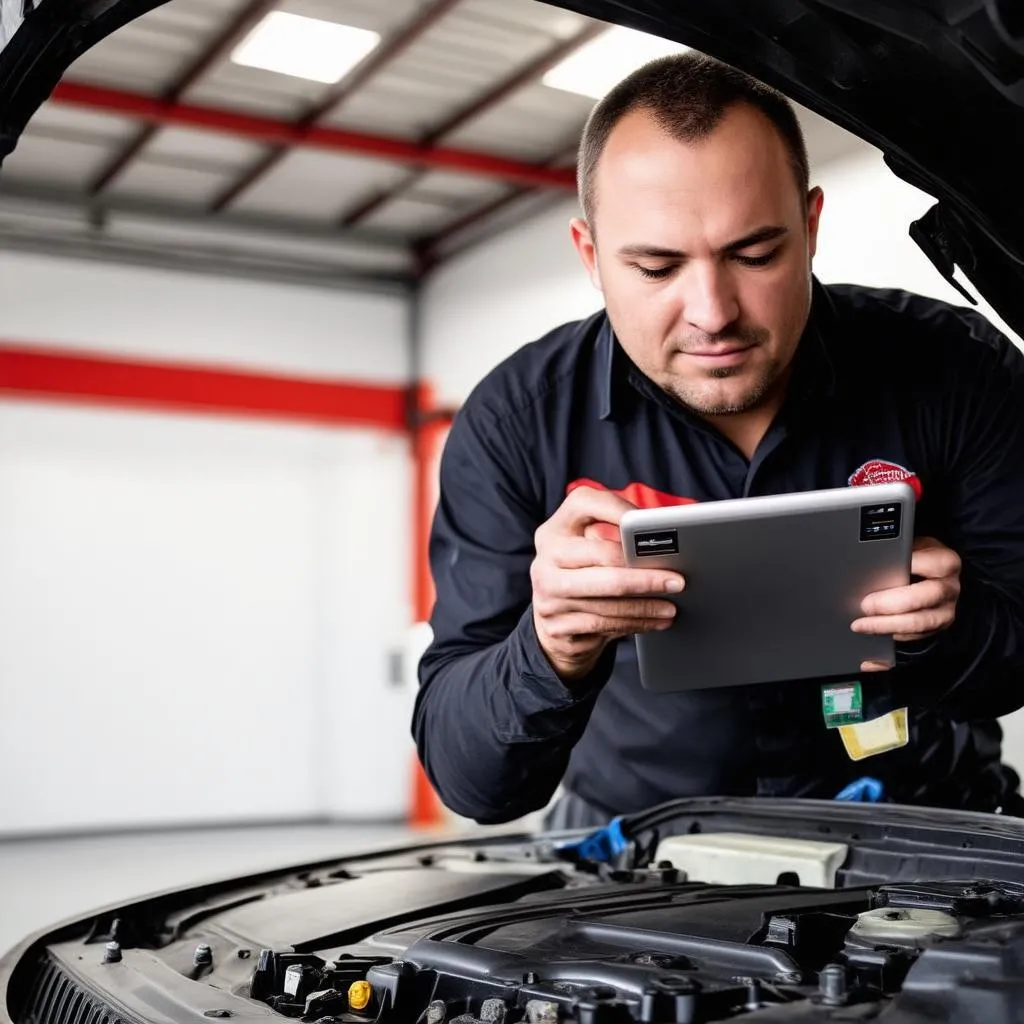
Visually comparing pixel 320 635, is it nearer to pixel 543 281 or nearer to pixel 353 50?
pixel 543 281

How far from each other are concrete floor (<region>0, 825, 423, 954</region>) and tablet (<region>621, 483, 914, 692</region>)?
379 centimetres

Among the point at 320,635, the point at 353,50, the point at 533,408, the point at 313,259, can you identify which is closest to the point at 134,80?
the point at 353,50

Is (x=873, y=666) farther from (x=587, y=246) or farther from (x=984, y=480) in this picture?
(x=587, y=246)

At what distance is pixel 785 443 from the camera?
1.75 meters

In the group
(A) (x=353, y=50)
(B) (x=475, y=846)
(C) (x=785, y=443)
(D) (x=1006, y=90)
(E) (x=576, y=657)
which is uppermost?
(A) (x=353, y=50)

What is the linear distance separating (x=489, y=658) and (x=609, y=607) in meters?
0.29

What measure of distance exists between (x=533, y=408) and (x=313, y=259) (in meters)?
7.01

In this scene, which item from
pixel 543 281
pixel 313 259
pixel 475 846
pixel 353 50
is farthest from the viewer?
pixel 313 259

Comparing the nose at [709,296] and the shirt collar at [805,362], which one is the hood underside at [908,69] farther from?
the shirt collar at [805,362]

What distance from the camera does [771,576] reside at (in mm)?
1336

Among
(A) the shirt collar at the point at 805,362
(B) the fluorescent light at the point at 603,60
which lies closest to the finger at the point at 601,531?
(A) the shirt collar at the point at 805,362

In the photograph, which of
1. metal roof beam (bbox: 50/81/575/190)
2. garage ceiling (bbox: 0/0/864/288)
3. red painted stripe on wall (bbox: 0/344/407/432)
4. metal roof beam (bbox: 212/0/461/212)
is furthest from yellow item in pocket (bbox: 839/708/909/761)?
red painted stripe on wall (bbox: 0/344/407/432)

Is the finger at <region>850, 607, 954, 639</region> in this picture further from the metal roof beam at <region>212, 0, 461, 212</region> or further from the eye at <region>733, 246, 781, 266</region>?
the metal roof beam at <region>212, 0, 461, 212</region>

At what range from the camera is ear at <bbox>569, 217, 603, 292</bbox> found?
1650 millimetres
